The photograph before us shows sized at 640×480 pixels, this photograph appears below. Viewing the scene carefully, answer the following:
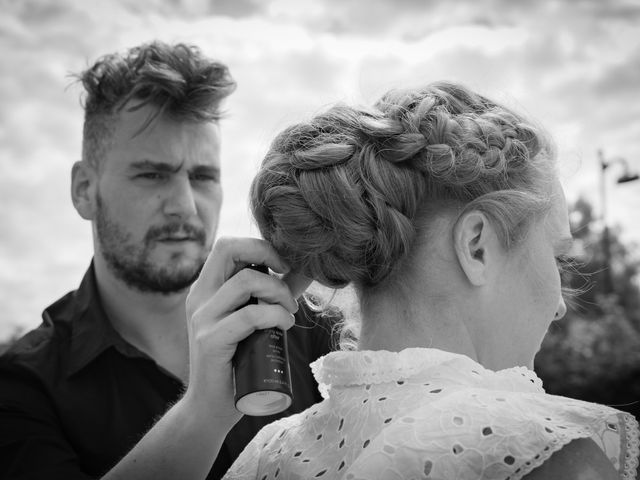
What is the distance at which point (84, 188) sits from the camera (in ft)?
14.1

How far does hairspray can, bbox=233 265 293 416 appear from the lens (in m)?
1.95

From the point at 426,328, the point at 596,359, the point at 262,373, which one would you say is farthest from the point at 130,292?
the point at 596,359

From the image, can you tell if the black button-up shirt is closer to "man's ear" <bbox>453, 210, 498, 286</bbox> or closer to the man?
the man

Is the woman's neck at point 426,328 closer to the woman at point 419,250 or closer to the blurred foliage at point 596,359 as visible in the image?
the woman at point 419,250

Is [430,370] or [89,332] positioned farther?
[89,332]

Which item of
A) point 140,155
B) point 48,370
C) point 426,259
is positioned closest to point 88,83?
point 140,155

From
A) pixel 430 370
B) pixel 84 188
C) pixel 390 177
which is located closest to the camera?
pixel 430 370

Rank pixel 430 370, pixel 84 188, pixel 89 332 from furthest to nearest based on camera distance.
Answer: pixel 84 188 → pixel 89 332 → pixel 430 370

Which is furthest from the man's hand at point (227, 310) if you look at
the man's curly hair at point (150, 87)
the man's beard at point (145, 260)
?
the man's curly hair at point (150, 87)

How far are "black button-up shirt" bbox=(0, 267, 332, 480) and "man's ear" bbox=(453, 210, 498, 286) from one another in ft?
6.03

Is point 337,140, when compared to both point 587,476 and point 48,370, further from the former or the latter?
point 48,370

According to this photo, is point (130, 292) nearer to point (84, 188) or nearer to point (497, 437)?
point (84, 188)

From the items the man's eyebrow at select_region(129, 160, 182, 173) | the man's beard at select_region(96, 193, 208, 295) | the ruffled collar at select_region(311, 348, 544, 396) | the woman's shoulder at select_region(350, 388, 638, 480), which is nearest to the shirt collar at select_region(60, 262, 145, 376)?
the man's beard at select_region(96, 193, 208, 295)

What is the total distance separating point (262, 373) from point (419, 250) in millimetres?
563
